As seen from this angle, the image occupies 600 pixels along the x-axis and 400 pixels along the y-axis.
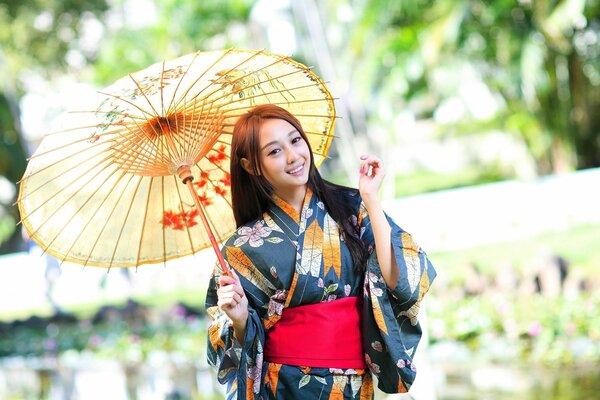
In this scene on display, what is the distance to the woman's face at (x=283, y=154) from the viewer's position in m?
3.14

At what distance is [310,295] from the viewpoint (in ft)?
10.1

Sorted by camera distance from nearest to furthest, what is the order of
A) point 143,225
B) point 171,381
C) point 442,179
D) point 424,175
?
point 143,225 → point 171,381 → point 442,179 → point 424,175

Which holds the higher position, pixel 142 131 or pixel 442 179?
pixel 142 131

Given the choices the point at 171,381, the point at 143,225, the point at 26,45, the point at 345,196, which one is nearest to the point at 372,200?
the point at 345,196

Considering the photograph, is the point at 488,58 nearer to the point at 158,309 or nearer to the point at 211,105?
the point at 158,309

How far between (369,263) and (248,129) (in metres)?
0.60

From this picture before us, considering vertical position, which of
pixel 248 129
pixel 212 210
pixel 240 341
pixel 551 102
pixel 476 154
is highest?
pixel 248 129

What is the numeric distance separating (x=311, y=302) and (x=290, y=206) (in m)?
0.35

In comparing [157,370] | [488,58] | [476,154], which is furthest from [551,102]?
[157,370]

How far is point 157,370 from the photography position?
11.9 meters

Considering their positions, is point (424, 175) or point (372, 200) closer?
point (372, 200)

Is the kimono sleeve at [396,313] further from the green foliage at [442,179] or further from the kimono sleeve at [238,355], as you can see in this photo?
the green foliage at [442,179]

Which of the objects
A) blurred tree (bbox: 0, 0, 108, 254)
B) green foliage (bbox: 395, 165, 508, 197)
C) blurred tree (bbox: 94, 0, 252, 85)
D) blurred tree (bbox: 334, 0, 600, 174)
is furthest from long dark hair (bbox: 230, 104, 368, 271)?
green foliage (bbox: 395, 165, 508, 197)

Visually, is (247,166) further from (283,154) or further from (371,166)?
(371,166)
